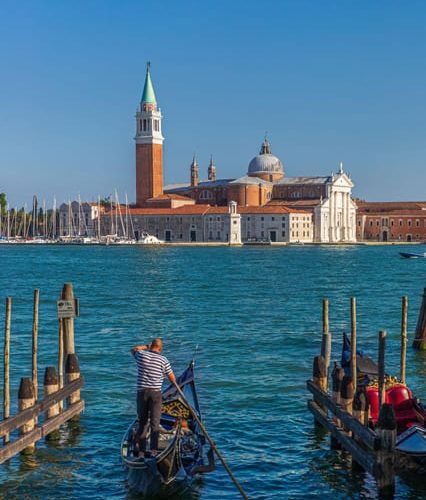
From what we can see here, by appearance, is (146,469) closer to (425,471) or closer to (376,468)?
(376,468)

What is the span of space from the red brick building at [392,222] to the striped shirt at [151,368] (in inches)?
4022

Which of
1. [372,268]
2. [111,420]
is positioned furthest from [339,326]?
[372,268]

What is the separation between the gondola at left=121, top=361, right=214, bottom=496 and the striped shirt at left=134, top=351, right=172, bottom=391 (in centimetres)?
43

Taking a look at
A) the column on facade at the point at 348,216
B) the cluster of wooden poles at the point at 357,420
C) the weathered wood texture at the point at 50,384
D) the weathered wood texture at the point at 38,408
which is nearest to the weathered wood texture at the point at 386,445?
the cluster of wooden poles at the point at 357,420

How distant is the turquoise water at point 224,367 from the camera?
8.83 meters

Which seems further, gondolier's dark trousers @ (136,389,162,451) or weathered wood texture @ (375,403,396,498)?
gondolier's dark trousers @ (136,389,162,451)

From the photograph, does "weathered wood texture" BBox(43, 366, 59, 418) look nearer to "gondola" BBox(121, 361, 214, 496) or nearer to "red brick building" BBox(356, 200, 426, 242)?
"gondola" BBox(121, 361, 214, 496)

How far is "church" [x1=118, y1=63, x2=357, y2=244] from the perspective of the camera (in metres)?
99.8

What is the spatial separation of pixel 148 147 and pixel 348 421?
96.5m

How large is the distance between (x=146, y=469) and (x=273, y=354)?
8.69 m

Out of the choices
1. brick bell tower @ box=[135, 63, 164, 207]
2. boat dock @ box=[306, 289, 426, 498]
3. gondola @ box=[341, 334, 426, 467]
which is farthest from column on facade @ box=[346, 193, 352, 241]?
gondola @ box=[341, 334, 426, 467]

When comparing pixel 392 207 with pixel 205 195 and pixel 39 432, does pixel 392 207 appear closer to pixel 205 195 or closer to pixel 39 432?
pixel 205 195

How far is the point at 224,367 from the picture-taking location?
1499 cm

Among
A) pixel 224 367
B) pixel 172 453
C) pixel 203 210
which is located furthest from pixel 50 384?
pixel 203 210
